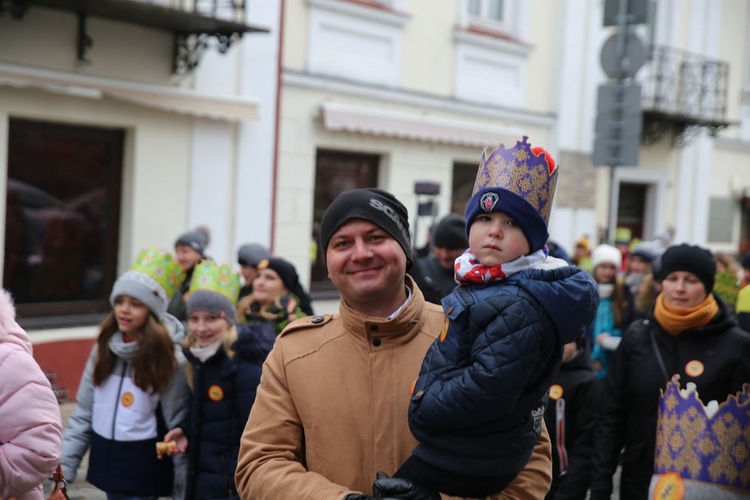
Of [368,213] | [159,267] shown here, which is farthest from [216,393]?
[368,213]

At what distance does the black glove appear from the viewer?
2.22m

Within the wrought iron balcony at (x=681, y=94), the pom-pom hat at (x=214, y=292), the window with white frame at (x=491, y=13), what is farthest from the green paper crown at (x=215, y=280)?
the wrought iron balcony at (x=681, y=94)

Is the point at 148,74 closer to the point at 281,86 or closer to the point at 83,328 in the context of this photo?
the point at 281,86

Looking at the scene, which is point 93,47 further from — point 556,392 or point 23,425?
point 23,425

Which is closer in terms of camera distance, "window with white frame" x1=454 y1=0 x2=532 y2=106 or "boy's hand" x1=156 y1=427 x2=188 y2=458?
"boy's hand" x1=156 y1=427 x2=188 y2=458

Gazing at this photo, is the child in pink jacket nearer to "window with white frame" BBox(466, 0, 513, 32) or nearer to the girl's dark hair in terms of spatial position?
the girl's dark hair

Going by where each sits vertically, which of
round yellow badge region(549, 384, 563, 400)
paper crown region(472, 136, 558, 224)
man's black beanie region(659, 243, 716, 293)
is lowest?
round yellow badge region(549, 384, 563, 400)

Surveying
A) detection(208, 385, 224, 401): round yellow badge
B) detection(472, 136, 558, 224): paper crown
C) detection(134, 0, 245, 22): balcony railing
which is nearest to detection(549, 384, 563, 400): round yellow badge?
detection(208, 385, 224, 401): round yellow badge

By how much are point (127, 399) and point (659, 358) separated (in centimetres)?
261

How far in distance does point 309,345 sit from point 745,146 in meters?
18.4

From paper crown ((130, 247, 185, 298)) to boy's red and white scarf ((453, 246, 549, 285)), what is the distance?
2849 mm

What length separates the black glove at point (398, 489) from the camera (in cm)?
222

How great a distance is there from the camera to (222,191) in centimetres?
1003

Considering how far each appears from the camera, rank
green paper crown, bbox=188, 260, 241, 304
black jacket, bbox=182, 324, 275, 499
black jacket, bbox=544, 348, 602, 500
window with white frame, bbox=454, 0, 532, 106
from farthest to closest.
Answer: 1. window with white frame, bbox=454, 0, 532, 106
2. green paper crown, bbox=188, 260, 241, 304
3. black jacket, bbox=544, 348, 602, 500
4. black jacket, bbox=182, 324, 275, 499
